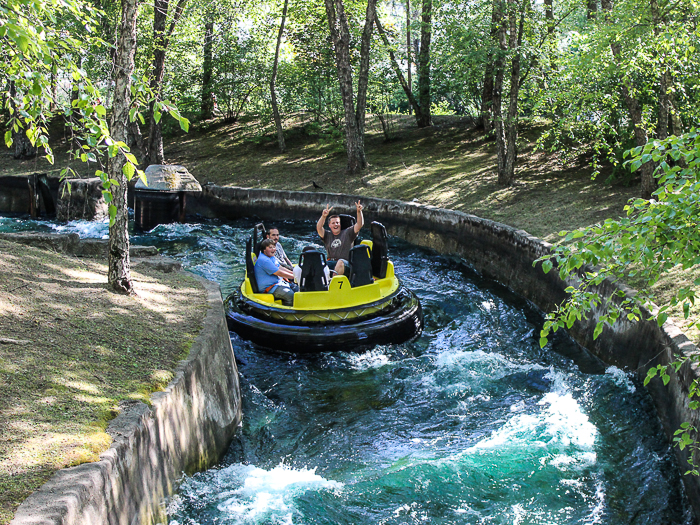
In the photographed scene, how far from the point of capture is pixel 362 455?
218 inches

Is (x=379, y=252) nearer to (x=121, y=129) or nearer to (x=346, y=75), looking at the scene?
(x=121, y=129)

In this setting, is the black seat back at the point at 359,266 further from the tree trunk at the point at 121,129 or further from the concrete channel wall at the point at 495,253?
the tree trunk at the point at 121,129

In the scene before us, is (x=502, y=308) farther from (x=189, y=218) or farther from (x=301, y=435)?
(x=189, y=218)

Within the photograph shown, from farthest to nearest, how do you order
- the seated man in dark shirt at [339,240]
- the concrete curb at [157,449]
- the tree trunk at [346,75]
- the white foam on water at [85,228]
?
1. the tree trunk at [346,75]
2. the white foam on water at [85,228]
3. the seated man in dark shirt at [339,240]
4. the concrete curb at [157,449]


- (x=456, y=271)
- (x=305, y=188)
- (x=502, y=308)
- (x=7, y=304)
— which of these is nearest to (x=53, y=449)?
(x=7, y=304)

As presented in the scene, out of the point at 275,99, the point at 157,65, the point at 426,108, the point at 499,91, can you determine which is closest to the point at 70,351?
the point at 499,91

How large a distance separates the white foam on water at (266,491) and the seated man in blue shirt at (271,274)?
2880 mm

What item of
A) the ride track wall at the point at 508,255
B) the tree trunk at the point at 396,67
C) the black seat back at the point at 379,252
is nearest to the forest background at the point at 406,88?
the tree trunk at the point at 396,67

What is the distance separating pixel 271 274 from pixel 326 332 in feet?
3.87

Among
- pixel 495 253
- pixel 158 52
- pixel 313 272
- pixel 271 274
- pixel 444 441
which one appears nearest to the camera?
pixel 444 441

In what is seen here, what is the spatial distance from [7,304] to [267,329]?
2925 mm

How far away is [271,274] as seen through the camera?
26.0 feet

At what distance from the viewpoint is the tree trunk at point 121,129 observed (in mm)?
6137

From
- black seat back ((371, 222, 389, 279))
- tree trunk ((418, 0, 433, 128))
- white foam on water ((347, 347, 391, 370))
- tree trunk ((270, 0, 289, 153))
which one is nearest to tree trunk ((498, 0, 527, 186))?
tree trunk ((418, 0, 433, 128))
